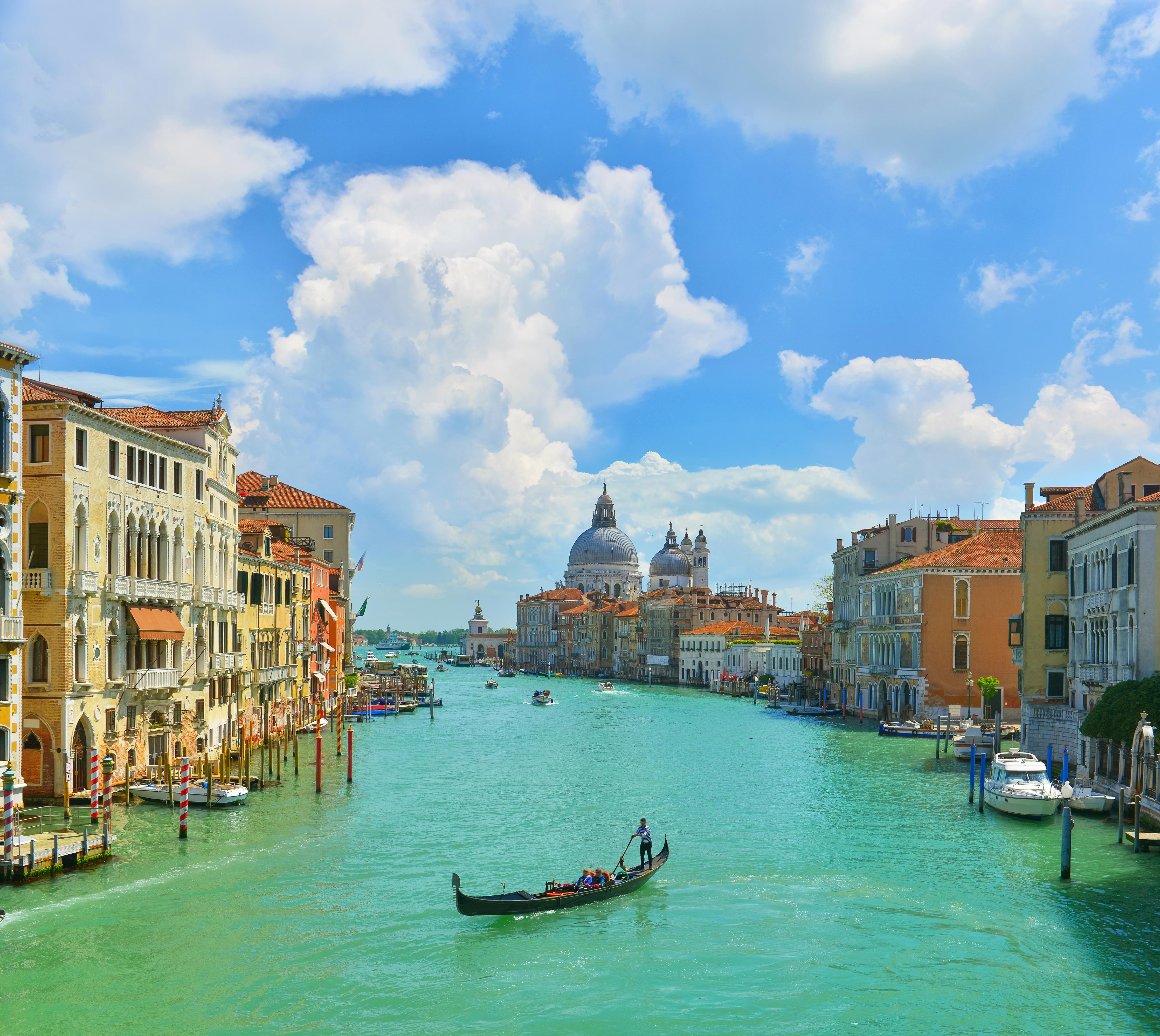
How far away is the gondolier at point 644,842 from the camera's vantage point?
18.9 metres

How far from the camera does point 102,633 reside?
921 inches

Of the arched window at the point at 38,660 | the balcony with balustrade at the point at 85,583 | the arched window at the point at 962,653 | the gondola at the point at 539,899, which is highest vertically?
the balcony with balustrade at the point at 85,583

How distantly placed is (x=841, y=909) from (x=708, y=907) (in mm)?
2066

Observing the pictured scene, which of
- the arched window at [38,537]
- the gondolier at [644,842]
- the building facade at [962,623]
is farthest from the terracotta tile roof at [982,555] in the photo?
the arched window at [38,537]

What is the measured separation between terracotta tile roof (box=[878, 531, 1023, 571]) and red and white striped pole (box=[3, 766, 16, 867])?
38.6 metres

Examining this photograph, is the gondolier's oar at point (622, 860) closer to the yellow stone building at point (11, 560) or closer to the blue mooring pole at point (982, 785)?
the blue mooring pole at point (982, 785)

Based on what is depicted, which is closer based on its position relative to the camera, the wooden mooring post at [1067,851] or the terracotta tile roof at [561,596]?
the wooden mooring post at [1067,851]

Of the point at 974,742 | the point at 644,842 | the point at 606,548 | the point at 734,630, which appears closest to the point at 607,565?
the point at 606,548

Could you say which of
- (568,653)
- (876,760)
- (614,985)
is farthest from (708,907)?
(568,653)

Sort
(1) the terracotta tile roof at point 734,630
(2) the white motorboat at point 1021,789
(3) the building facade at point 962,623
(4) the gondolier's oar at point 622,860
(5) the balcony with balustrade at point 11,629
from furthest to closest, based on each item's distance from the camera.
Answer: (1) the terracotta tile roof at point 734,630
(3) the building facade at point 962,623
(2) the white motorboat at point 1021,789
(5) the balcony with balustrade at point 11,629
(4) the gondolier's oar at point 622,860

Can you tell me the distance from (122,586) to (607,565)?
132303 millimetres

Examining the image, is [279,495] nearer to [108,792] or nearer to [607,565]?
[108,792]

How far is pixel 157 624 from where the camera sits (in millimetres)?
25312

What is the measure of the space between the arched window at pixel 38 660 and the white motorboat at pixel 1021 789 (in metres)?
20.3
